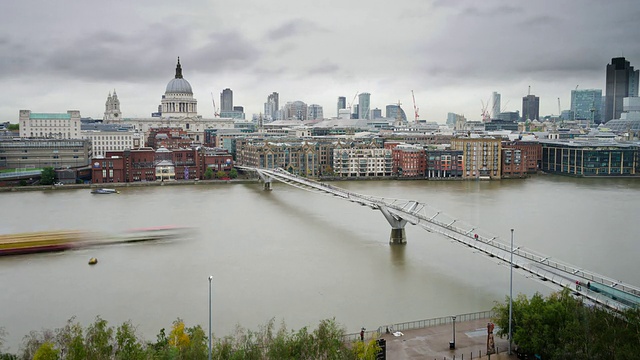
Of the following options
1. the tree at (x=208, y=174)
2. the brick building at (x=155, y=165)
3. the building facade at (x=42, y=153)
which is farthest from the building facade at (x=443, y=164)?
the building facade at (x=42, y=153)

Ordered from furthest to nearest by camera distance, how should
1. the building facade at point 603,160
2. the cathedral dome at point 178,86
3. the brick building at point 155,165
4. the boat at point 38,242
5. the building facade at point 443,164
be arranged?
the cathedral dome at point 178,86, the building facade at point 603,160, the building facade at point 443,164, the brick building at point 155,165, the boat at point 38,242

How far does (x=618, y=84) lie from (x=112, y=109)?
22.1 metres

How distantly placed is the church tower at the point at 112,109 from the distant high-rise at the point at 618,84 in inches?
772

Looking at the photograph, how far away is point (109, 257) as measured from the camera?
20.3 ft

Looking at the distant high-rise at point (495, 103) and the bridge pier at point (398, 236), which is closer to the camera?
the bridge pier at point (398, 236)

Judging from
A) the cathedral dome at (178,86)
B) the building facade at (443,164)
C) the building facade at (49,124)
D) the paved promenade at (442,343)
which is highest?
the cathedral dome at (178,86)

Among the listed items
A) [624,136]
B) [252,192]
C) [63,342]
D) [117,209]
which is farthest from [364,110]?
[63,342]

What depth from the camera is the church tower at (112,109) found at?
2667 centimetres

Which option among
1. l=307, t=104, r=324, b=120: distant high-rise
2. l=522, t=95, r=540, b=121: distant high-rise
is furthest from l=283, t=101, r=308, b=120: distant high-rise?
l=522, t=95, r=540, b=121: distant high-rise

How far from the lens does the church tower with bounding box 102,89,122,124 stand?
2667cm

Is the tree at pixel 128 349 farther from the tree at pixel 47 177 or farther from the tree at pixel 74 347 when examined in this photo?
the tree at pixel 47 177

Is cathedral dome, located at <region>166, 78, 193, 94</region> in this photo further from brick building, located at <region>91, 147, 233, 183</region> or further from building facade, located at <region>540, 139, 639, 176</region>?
building facade, located at <region>540, 139, 639, 176</region>

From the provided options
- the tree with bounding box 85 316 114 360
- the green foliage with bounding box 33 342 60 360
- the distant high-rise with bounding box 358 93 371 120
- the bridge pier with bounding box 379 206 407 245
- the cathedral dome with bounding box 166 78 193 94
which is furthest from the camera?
the distant high-rise with bounding box 358 93 371 120

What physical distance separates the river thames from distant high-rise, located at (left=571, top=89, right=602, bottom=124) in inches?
462
